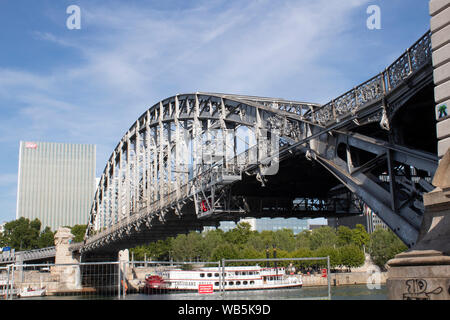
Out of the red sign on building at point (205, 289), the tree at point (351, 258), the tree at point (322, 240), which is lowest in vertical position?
the tree at point (351, 258)

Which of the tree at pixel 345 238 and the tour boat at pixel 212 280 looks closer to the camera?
the tour boat at pixel 212 280

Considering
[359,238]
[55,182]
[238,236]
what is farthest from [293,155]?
[55,182]

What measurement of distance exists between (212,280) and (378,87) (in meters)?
13.2

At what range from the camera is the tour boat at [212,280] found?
53.9 feet

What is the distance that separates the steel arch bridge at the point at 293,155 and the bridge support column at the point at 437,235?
8.06 feet

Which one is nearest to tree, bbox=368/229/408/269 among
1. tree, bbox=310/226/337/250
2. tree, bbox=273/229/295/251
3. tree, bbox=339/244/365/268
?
tree, bbox=339/244/365/268

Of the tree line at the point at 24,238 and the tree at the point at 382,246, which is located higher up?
the tree line at the point at 24,238

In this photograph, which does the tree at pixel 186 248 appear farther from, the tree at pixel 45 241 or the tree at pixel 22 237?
the tree at pixel 22 237

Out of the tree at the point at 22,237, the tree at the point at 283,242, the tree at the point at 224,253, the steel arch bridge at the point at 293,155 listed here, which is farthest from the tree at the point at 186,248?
the steel arch bridge at the point at 293,155

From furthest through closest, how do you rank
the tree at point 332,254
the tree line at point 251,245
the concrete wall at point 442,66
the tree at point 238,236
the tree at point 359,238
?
the tree at point 238,236 < the tree at point 359,238 < the tree line at point 251,245 < the tree at point 332,254 < the concrete wall at point 442,66

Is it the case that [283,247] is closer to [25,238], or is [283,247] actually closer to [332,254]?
[332,254]

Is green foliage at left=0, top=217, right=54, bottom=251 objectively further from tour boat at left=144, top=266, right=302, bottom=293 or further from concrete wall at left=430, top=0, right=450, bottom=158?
concrete wall at left=430, top=0, right=450, bottom=158

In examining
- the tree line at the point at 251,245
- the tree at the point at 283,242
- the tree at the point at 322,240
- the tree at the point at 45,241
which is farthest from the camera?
the tree at the point at 45,241

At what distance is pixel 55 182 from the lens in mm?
178250
